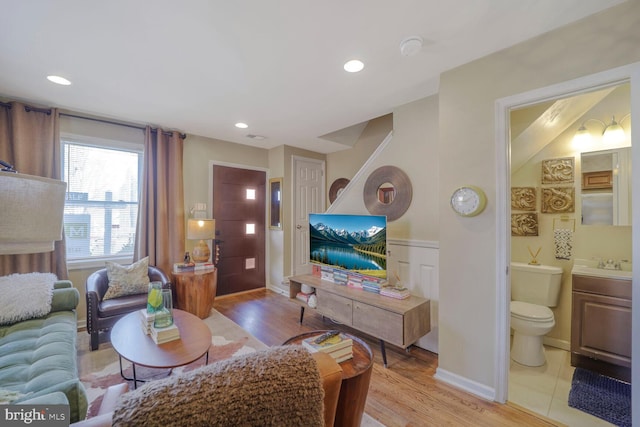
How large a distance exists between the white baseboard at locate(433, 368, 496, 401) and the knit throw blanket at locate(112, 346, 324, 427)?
65.9 inches

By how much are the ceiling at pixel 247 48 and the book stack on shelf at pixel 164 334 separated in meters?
1.91

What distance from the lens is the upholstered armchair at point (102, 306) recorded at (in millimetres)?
2420

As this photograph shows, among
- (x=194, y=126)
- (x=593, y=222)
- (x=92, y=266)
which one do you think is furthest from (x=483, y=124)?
(x=92, y=266)

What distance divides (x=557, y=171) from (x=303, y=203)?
3.25 meters

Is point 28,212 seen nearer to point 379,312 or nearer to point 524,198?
point 379,312

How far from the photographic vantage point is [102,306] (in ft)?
8.16

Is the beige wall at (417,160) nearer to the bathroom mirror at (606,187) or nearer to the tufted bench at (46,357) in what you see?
Result: the bathroom mirror at (606,187)

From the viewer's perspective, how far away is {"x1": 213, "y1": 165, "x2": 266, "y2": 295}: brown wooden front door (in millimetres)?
4070

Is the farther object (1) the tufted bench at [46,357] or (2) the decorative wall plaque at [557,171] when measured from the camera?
(2) the decorative wall plaque at [557,171]

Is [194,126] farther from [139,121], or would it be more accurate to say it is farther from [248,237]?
[248,237]

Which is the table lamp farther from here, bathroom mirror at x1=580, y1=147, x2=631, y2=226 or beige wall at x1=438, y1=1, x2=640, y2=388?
bathroom mirror at x1=580, y1=147, x2=631, y2=226

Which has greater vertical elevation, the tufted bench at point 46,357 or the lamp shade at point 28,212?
the lamp shade at point 28,212

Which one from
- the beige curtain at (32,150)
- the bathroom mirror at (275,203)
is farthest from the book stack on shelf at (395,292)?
the beige curtain at (32,150)

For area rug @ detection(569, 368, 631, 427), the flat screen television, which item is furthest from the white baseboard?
the flat screen television
